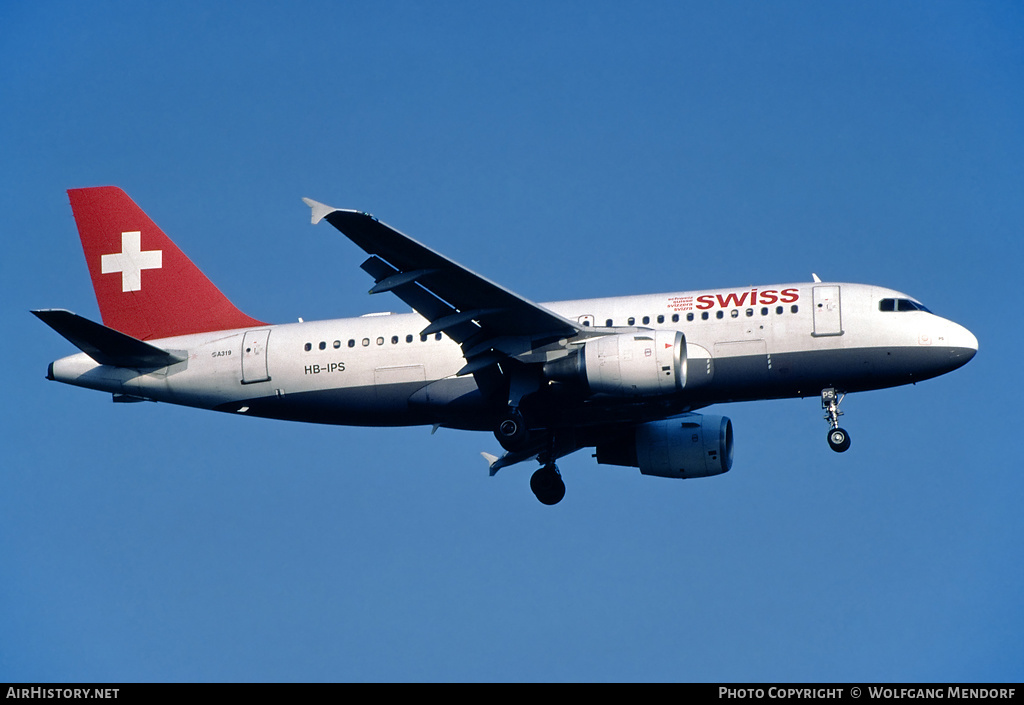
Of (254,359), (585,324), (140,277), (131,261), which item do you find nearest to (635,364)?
(585,324)

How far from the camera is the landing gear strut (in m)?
33.4

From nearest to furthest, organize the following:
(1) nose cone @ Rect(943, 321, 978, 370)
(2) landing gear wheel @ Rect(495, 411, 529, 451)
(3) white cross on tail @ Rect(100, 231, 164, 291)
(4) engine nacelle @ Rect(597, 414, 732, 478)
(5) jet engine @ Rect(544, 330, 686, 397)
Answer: (5) jet engine @ Rect(544, 330, 686, 397)
(1) nose cone @ Rect(943, 321, 978, 370)
(2) landing gear wheel @ Rect(495, 411, 529, 451)
(4) engine nacelle @ Rect(597, 414, 732, 478)
(3) white cross on tail @ Rect(100, 231, 164, 291)

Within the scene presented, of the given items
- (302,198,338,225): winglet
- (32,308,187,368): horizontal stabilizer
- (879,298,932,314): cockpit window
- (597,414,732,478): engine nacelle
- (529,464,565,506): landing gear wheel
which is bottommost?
(529,464,565,506): landing gear wheel

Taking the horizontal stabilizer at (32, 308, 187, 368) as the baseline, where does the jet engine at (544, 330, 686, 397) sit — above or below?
below

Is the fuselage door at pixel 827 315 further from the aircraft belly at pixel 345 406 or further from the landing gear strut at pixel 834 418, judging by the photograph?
the aircraft belly at pixel 345 406

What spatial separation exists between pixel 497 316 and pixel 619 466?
7.92 m

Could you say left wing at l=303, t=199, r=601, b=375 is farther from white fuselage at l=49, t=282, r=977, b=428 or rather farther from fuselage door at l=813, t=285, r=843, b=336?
fuselage door at l=813, t=285, r=843, b=336

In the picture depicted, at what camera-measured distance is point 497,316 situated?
3294 cm

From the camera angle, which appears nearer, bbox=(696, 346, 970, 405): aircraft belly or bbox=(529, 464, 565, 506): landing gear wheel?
bbox=(696, 346, 970, 405): aircraft belly

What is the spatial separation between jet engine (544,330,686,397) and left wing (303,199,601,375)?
100 centimetres

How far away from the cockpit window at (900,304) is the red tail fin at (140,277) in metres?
17.2

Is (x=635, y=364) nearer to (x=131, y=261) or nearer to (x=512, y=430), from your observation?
(x=512, y=430)

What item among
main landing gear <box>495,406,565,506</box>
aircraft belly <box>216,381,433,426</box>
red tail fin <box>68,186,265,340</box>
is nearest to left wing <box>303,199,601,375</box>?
aircraft belly <box>216,381,433,426</box>

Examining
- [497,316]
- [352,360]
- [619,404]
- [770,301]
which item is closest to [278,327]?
[352,360]
